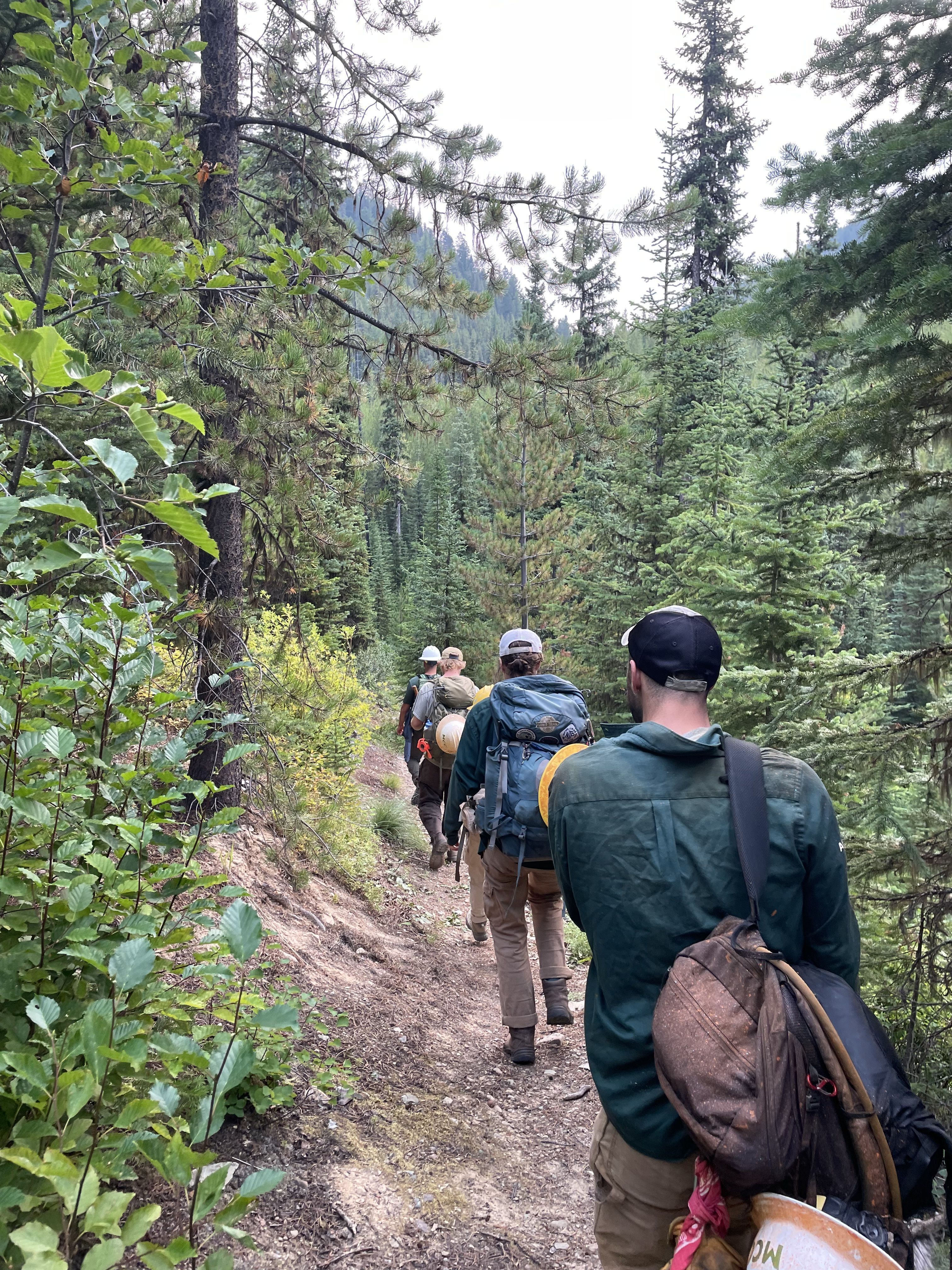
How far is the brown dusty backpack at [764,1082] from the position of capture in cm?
145

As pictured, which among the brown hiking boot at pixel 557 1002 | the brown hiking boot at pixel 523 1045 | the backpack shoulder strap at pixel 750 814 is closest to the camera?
the backpack shoulder strap at pixel 750 814

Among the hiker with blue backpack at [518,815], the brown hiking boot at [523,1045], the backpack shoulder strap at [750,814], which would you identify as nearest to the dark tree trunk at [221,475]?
the hiker with blue backpack at [518,815]

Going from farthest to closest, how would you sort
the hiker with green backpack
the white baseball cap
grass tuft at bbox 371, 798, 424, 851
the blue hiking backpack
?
grass tuft at bbox 371, 798, 424, 851
the hiker with green backpack
the white baseball cap
the blue hiking backpack

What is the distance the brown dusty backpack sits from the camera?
145 centimetres

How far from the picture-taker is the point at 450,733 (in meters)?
7.31

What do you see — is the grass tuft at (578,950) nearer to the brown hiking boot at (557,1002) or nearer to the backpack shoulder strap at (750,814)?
the brown hiking boot at (557,1002)

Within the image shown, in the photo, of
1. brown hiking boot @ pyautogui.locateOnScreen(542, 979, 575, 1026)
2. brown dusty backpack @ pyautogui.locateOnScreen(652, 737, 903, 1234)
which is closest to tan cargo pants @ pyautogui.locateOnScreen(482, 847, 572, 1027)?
brown hiking boot @ pyautogui.locateOnScreen(542, 979, 575, 1026)

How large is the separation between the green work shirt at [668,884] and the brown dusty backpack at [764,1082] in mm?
165

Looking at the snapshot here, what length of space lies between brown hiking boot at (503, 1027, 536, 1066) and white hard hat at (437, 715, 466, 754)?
3.00m

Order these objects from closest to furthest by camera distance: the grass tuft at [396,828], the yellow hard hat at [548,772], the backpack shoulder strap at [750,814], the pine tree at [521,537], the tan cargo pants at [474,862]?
the backpack shoulder strap at [750,814] < the yellow hard hat at [548,772] < the tan cargo pants at [474,862] < the grass tuft at [396,828] < the pine tree at [521,537]

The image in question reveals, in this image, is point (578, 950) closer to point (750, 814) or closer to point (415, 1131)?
point (415, 1131)

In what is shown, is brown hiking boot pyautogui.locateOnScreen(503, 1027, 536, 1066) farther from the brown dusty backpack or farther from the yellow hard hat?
the brown dusty backpack

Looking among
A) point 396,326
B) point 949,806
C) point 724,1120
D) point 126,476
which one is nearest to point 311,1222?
point 724,1120

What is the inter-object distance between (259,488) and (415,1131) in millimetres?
3400
